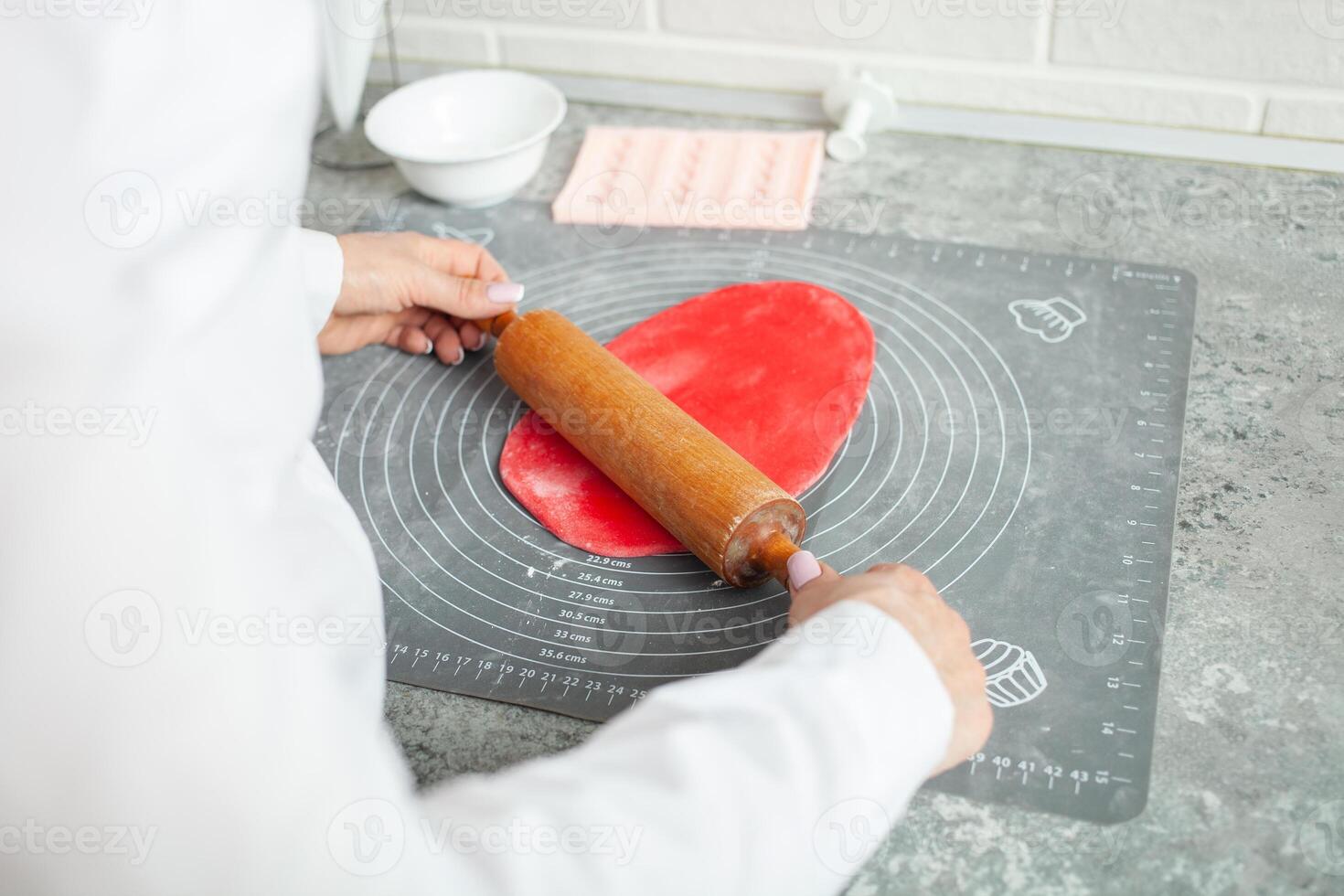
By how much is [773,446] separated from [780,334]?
6.7 inches

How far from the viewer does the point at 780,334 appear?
1188 millimetres

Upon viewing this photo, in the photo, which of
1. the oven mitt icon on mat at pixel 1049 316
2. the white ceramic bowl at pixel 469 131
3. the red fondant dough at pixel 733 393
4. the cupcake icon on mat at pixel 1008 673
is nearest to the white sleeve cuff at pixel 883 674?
the cupcake icon on mat at pixel 1008 673

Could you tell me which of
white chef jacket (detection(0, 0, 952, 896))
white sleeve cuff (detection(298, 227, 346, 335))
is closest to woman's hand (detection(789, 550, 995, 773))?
white chef jacket (detection(0, 0, 952, 896))

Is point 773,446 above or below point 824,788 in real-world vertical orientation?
below

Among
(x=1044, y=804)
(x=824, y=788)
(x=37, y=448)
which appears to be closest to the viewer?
(x=37, y=448)

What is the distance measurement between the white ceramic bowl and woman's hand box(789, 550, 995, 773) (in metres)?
0.77

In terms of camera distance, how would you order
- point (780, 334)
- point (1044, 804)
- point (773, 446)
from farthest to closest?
point (780, 334) → point (773, 446) → point (1044, 804)

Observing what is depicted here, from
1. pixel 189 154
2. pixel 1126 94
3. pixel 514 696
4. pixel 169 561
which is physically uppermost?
pixel 189 154

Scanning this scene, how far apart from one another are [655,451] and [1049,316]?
0.50 m

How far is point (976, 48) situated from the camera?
1.46 metres

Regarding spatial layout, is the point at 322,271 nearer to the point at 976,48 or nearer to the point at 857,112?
the point at 857,112

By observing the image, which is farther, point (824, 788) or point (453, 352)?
point (453, 352)

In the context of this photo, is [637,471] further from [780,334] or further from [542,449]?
[780,334]

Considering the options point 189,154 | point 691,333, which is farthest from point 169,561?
point 691,333
